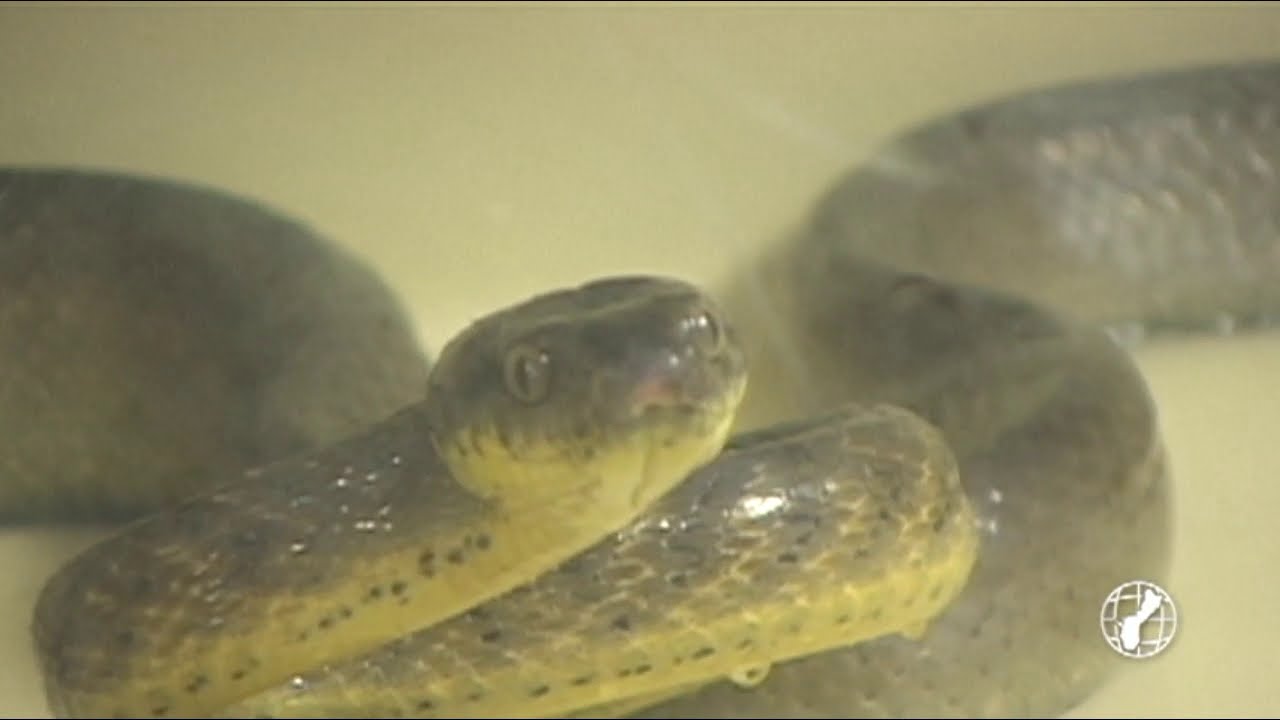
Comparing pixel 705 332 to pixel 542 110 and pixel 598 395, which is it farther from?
pixel 542 110

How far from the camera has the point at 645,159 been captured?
1349 mm

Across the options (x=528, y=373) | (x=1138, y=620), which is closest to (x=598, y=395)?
(x=528, y=373)

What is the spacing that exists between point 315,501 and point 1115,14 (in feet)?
2.82

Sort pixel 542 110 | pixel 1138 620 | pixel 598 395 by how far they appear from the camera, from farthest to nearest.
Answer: pixel 542 110 < pixel 1138 620 < pixel 598 395

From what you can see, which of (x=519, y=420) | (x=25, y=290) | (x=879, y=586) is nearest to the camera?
(x=519, y=420)

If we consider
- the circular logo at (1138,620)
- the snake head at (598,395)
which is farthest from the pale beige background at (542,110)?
the snake head at (598,395)

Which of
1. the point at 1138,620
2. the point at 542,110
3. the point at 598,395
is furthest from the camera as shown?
the point at 542,110

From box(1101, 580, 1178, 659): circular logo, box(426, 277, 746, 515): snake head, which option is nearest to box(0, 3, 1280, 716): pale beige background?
box(1101, 580, 1178, 659): circular logo

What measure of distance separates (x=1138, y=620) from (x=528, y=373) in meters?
0.41

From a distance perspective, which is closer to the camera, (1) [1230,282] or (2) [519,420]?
(2) [519,420]

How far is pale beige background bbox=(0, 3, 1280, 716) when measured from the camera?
1263 millimetres

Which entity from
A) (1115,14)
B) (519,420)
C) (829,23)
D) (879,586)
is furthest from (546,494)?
(1115,14)

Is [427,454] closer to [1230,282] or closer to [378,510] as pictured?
[378,510]

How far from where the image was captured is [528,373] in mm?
719
